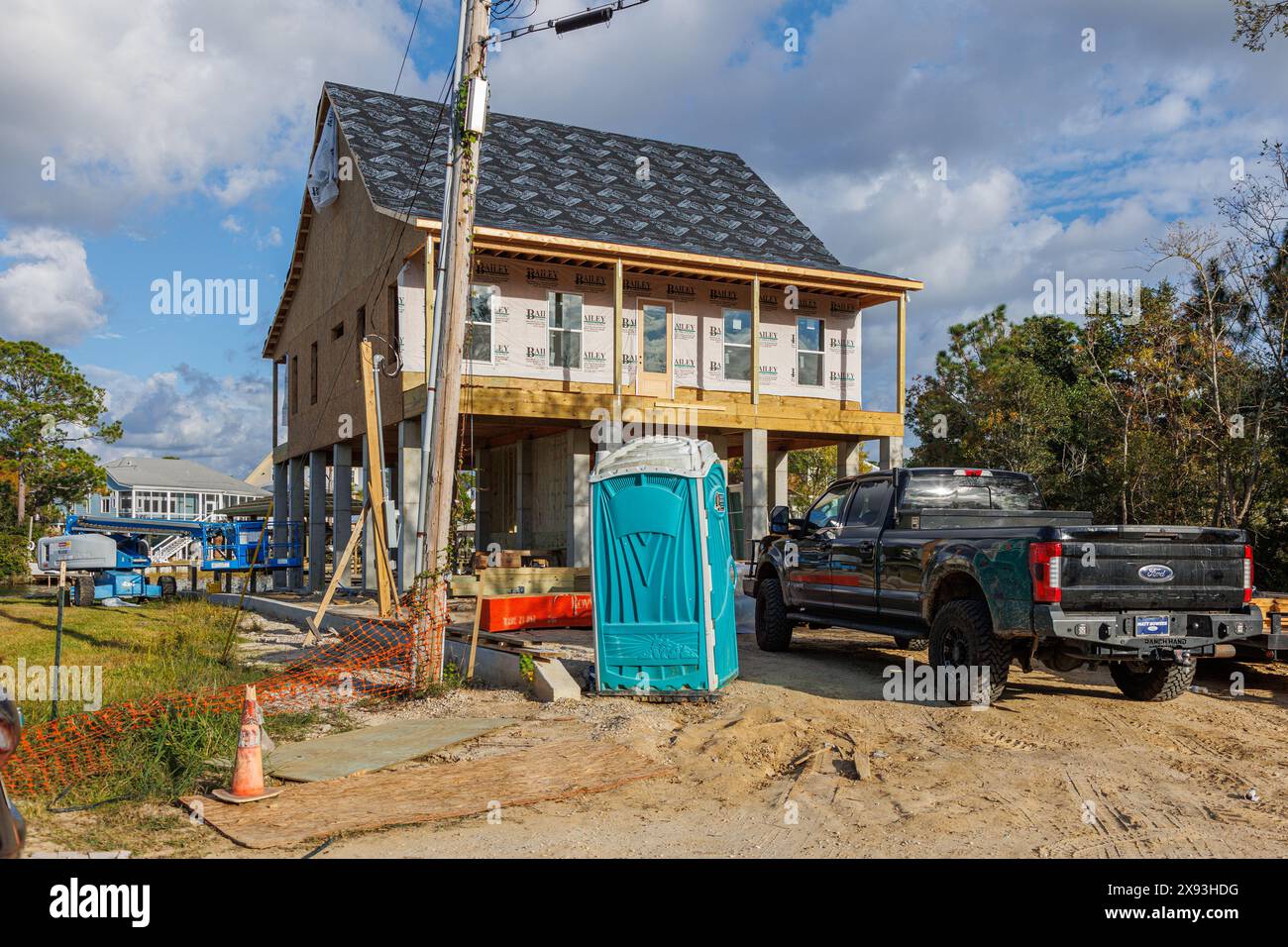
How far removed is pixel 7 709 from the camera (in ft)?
12.1

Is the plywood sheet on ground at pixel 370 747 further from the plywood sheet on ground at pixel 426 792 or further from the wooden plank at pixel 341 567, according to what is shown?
the wooden plank at pixel 341 567

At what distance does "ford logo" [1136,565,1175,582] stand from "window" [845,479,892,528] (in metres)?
2.88

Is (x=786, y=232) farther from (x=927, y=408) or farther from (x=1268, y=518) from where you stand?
(x=927, y=408)

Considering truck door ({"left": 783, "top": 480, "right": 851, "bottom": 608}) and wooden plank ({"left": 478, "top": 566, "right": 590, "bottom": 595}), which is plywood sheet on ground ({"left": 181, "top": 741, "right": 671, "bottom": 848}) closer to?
truck door ({"left": 783, "top": 480, "right": 851, "bottom": 608})

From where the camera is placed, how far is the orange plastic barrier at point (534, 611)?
14094 mm

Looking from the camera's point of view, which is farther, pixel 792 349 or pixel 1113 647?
Result: pixel 792 349

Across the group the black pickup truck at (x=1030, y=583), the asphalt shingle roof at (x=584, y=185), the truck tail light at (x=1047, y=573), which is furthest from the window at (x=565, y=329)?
the truck tail light at (x=1047, y=573)

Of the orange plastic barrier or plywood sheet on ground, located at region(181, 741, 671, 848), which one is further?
the orange plastic barrier

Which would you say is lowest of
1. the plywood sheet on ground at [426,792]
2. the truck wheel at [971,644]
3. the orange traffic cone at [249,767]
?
the plywood sheet on ground at [426,792]

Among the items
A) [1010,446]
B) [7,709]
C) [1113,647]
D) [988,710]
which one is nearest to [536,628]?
[988,710]

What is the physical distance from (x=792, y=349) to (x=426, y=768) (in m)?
17.3

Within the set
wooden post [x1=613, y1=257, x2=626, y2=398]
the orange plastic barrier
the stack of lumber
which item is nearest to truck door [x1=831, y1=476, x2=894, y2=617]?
the stack of lumber

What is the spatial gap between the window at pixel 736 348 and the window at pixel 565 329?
3393 millimetres

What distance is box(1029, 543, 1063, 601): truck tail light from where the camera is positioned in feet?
26.6
